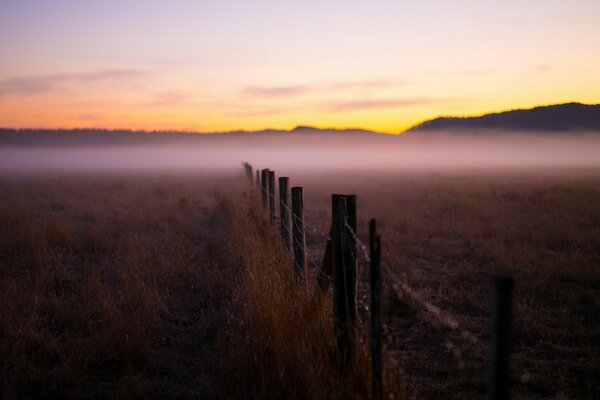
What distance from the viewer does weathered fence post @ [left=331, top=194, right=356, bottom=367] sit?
3346 millimetres

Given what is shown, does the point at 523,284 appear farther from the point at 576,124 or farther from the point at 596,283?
the point at 576,124

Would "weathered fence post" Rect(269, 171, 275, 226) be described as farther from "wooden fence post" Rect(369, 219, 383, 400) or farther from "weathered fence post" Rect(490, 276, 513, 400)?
"weathered fence post" Rect(490, 276, 513, 400)

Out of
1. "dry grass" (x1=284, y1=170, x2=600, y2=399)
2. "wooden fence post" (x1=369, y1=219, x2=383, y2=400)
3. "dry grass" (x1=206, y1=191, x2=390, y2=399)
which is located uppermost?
"wooden fence post" (x1=369, y1=219, x2=383, y2=400)

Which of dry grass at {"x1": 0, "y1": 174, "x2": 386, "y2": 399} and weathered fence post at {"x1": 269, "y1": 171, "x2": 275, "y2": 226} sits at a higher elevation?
weathered fence post at {"x1": 269, "y1": 171, "x2": 275, "y2": 226}

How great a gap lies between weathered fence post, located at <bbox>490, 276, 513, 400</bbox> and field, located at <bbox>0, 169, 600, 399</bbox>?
0.64 meters

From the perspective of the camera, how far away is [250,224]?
29.0ft

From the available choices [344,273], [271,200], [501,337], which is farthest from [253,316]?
[271,200]

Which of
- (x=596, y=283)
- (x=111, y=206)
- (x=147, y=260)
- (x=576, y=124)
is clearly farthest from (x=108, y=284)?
(x=576, y=124)

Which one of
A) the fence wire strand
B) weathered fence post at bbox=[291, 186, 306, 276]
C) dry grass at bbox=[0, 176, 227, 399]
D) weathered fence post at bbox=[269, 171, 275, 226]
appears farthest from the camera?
weathered fence post at bbox=[269, 171, 275, 226]

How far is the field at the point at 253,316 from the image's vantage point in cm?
382

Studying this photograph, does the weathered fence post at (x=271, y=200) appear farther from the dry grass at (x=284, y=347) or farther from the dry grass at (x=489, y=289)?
the dry grass at (x=284, y=347)

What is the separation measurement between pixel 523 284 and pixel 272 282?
4.36m

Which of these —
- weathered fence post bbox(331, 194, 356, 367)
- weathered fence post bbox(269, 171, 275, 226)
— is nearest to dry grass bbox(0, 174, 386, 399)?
weathered fence post bbox(331, 194, 356, 367)

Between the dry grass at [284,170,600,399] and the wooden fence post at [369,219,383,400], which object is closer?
the wooden fence post at [369,219,383,400]
